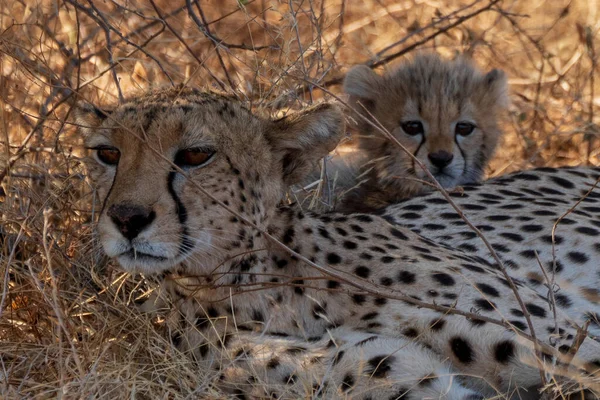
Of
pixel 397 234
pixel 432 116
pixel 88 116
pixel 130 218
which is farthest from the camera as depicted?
pixel 432 116

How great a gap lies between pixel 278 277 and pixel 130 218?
1.68 ft

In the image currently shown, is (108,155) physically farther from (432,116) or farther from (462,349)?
(432,116)

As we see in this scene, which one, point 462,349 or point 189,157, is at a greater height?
point 189,157

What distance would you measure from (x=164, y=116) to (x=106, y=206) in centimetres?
28

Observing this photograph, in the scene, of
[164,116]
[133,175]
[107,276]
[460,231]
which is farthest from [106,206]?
[460,231]

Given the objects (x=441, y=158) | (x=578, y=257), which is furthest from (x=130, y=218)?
(x=441, y=158)

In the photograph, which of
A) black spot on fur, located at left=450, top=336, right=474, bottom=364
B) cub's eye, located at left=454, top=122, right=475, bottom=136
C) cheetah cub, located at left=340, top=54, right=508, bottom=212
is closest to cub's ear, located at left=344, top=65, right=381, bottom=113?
cheetah cub, located at left=340, top=54, right=508, bottom=212

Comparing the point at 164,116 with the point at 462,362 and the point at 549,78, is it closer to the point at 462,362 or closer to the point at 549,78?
the point at 462,362

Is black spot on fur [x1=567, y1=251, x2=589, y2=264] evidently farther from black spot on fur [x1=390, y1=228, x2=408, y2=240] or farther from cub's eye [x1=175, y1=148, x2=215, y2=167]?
cub's eye [x1=175, y1=148, x2=215, y2=167]

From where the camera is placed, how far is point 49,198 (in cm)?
296

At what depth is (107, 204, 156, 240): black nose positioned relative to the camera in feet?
7.05

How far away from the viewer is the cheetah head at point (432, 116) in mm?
3834

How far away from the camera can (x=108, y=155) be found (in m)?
2.44

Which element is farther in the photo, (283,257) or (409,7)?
(409,7)
